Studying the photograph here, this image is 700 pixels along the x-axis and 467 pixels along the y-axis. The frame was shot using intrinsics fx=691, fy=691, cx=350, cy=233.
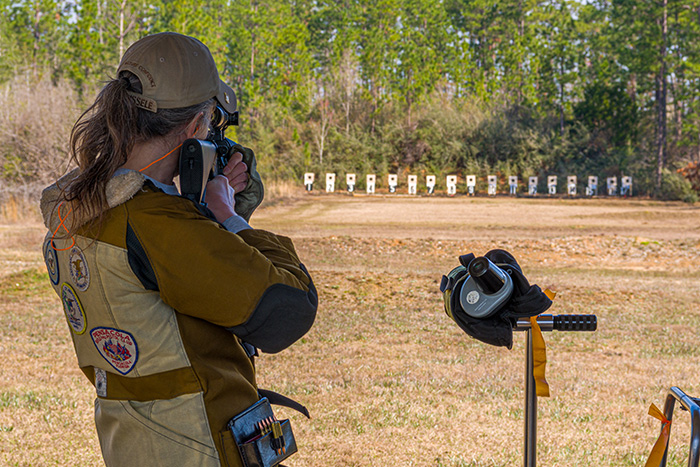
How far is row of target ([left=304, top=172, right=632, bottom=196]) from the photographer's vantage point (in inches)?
945

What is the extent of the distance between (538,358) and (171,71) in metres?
0.83

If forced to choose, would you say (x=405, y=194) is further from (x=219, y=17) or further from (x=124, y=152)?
(x=124, y=152)

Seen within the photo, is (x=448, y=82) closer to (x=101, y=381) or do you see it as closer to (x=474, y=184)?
(x=474, y=184)

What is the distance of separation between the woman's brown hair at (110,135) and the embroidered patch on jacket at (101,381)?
24 cm

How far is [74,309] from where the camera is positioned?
3.70ft

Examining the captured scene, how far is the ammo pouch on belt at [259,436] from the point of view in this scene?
108 cm

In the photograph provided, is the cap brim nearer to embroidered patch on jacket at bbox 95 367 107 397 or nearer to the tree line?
embroidered patch on jacket at bbox 95 367 107 397

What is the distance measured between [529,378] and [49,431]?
7.65 ft

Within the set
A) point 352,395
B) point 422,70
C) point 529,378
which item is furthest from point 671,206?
point 529,378

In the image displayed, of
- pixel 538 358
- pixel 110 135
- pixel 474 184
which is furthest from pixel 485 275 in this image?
pixel 474 184

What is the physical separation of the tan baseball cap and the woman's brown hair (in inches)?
0.5

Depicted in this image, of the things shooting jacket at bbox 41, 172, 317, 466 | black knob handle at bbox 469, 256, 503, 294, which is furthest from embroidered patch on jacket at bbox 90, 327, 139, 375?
black knob handle at bbox 469, 256, 503, 294

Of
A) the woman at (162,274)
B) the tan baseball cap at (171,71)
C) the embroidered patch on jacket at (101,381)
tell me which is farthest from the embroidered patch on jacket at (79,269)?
the tan baseball cap at (171,71)

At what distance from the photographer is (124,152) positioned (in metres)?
1.08
